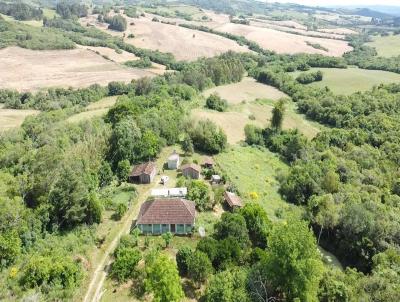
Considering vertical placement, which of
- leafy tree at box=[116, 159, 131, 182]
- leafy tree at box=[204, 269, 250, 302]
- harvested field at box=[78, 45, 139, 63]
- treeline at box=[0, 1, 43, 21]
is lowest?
harvested field at box=[78, 45, 139, 63]

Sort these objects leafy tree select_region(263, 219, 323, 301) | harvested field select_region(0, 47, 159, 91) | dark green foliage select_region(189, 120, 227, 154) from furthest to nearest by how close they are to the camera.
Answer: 1. harvested field select_region(0, 47, 159, 91)
2. dark green foliage select_region(189, 120, 227, 154)
3. leafy tree select_region(263, 219, 323, 301)

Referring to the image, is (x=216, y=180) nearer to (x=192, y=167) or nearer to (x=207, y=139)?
(x=192, y=167)

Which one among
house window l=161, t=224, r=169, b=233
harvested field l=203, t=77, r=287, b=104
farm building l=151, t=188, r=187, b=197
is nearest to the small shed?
farm building l=151, t=188, r=187, b=197

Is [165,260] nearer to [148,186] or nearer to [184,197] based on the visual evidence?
[184,197]

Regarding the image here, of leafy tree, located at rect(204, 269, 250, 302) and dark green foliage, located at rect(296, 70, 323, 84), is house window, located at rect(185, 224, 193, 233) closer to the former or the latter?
leafy tree, located at rect(204, 269, 250, 302)

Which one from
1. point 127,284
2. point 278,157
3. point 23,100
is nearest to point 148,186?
point 127,284

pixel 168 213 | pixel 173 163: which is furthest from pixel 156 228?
pixel 173 163
